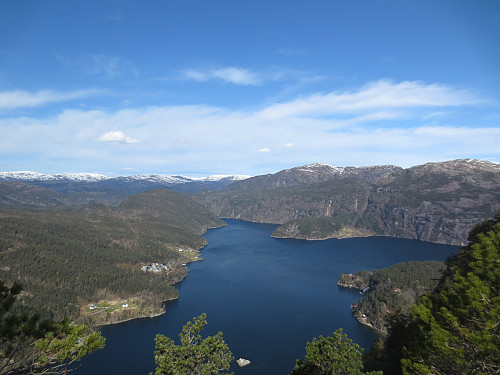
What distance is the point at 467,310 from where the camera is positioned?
27359 mm

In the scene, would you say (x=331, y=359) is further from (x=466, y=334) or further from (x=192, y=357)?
(x=192, y=357)

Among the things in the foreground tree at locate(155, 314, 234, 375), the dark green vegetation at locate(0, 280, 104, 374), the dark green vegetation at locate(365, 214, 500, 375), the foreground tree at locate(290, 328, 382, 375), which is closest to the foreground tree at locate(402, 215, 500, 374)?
the dark green vegetation at locate(365, 214, 500, 375)

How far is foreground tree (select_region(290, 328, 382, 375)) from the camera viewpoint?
3095cm

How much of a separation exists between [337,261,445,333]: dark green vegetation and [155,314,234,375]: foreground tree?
135992mm

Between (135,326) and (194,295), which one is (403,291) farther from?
(135,326)

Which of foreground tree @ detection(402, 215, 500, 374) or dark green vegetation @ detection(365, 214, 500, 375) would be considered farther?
dark green vegetation @ detection(365, 214, 500, 375)

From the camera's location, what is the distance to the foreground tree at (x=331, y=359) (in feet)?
102

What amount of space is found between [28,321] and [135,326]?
151 m

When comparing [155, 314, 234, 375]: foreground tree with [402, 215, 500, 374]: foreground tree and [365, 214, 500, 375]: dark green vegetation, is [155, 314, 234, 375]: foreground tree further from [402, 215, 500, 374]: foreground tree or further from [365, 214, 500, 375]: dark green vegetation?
[402, 215, 500, 374]: foreground tree

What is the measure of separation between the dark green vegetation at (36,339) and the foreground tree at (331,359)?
852 inches

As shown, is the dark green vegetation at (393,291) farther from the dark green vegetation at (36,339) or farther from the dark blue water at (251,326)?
the dark green vegetation at (36,339)

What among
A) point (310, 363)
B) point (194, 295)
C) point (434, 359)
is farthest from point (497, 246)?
point (194, 295)

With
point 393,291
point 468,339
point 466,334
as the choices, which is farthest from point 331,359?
point 393,291

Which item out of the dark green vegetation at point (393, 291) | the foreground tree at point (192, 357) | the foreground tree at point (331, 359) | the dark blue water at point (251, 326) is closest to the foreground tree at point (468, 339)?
the foreground tree at point (331, 359)
